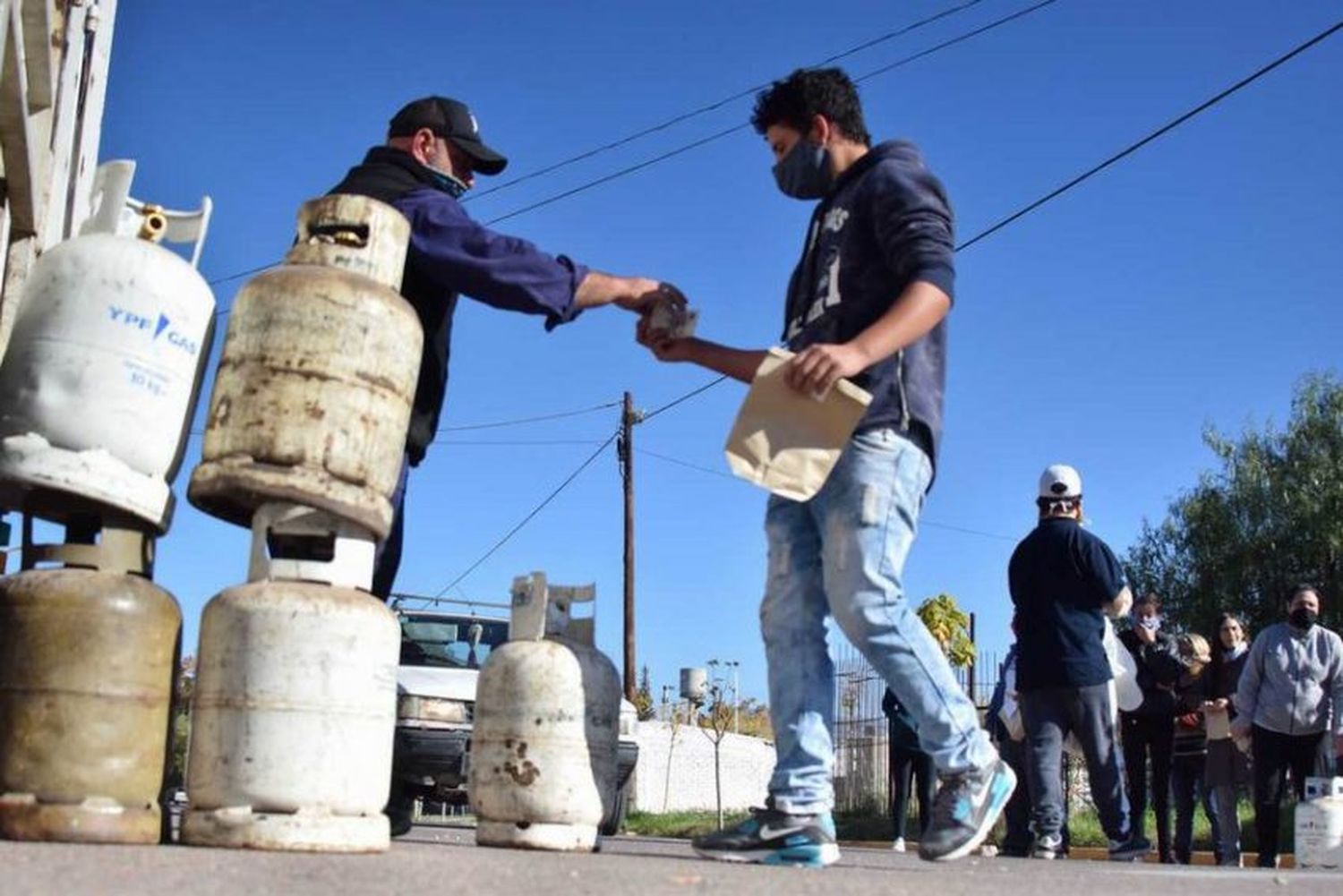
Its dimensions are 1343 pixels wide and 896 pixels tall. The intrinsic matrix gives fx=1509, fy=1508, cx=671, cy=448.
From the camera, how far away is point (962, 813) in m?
4.05

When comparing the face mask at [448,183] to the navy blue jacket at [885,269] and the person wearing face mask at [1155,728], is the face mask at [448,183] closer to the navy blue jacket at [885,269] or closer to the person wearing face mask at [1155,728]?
the navy blue jacket at [885,269]

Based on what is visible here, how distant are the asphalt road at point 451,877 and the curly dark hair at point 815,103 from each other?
228 cm

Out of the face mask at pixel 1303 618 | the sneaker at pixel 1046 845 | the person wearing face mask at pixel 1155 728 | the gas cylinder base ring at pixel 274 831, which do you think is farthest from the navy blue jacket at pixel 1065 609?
the gas cylinder base ring at pixel 274 831

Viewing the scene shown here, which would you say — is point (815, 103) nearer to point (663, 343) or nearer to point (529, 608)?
point (663, 343)

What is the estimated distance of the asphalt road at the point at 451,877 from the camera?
263cm

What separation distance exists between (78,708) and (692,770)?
27.8 metres

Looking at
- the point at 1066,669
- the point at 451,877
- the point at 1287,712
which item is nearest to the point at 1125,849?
the point at 1066,669

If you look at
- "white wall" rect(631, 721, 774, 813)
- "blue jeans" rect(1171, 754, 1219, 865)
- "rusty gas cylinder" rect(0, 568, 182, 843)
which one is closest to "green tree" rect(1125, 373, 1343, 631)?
"white wall" rect(631, 721, 774, 813)

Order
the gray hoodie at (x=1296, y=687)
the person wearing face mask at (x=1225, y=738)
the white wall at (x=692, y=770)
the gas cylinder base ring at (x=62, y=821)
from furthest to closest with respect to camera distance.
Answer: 1. the white wall at (x=692, y=770)
2. the person wearing face mask at (x=1225, y=738)
3. the gray hoodie at (x=1296, y=687)
4. the gas cylinder base ring at (x=62, y=821)

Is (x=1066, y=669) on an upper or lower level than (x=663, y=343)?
lower

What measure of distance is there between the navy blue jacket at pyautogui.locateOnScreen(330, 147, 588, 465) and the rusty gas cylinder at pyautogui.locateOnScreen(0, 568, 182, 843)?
1.08 metres

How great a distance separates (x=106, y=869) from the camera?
2.71 meters

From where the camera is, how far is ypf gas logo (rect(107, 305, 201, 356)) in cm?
379

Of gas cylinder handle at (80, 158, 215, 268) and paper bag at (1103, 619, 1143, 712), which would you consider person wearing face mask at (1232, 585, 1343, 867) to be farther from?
gas cylinder handle at (80, 158, 215, 268)
